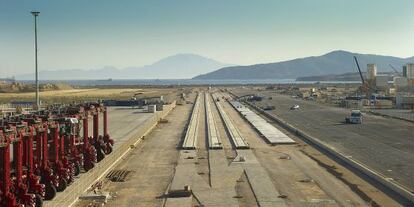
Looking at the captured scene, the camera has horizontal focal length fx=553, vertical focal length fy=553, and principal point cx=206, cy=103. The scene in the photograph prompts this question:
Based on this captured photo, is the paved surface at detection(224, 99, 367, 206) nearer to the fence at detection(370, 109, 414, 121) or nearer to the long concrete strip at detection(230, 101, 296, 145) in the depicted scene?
the long concrete strip at detection(230, 101, 296, 145)

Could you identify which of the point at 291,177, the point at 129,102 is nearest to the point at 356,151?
the point at 291,177

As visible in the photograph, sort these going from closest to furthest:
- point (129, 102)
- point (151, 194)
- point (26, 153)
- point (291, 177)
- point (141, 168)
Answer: point (26, 153) < point (151, 194) < point (291, 177) < point (141, 168) < point (129, 102)

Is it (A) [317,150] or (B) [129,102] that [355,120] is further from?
(B) [129,102]

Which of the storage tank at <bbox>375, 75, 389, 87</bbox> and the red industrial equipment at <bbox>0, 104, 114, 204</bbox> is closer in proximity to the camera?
the red industrial equipment at <bbox>0, 104, 114, 204</bbox>

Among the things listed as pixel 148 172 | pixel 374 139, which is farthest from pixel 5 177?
pixel 374 139

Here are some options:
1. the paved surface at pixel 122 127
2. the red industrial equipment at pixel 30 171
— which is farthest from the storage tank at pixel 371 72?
the red industrial equipment at pixel 30 171

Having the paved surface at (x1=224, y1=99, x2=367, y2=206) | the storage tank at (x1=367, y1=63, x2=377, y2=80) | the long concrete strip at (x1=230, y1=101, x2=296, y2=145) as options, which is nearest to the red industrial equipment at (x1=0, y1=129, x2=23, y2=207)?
the paved surface at (x1=224, y1=99, x2=367, y2=206)
